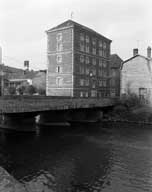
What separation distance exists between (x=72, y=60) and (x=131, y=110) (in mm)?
17815

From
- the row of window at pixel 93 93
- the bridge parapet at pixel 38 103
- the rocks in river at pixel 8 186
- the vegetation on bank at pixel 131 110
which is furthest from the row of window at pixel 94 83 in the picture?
the rocks in river at pixel 8 186

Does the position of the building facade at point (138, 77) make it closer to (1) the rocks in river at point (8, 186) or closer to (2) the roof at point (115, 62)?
(2) the roof at point (115, 62)

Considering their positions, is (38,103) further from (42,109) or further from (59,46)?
(59,46)

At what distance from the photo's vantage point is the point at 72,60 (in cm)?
4688

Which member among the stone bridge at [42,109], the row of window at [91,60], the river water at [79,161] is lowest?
the river water at [79,161]

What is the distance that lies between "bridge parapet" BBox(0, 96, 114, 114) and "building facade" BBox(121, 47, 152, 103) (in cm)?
1408

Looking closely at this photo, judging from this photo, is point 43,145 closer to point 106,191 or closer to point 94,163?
point 94,163

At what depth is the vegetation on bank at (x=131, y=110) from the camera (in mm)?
42156

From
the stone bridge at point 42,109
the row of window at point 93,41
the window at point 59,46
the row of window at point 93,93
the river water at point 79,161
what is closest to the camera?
the river water at point 79,161

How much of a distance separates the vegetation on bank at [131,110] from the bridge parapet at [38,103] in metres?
8.51

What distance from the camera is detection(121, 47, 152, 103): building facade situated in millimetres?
47281

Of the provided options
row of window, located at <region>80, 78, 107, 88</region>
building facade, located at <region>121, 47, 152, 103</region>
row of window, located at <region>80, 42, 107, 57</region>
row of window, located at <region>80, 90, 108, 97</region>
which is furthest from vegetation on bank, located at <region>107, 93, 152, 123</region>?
row of window, located at <region>80, 42, 107, 57</region>

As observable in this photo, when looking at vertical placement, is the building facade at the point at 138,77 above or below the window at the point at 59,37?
below

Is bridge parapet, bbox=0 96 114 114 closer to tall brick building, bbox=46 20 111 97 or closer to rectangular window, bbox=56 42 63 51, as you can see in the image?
tall brick building, bbox=46 20 111 97
